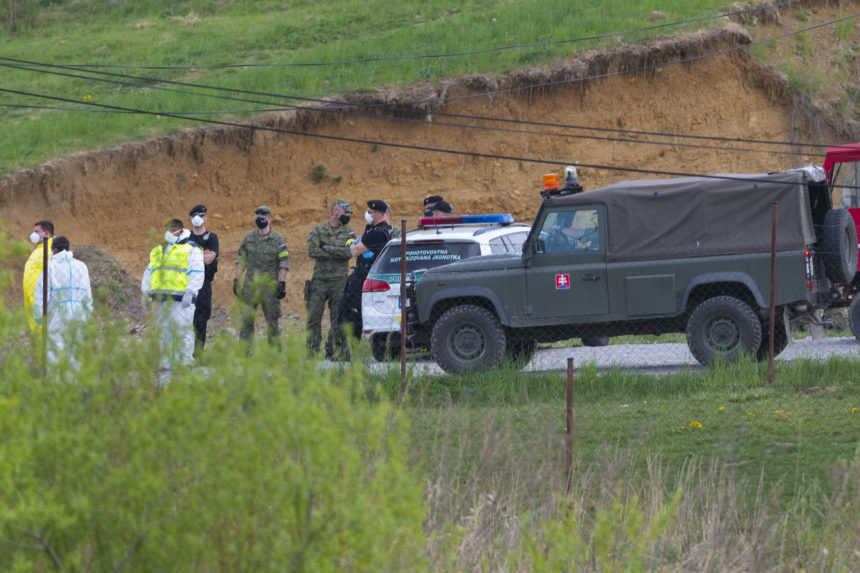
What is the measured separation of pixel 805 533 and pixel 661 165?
77.2ft

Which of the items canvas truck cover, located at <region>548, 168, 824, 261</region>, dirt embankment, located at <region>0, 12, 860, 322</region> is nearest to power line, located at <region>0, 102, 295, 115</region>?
dirt embankment, located at <region>0, 12, 860, 322</region>

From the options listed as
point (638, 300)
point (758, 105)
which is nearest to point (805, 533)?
point (638, 300)

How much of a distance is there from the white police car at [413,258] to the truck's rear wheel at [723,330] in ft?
9.77

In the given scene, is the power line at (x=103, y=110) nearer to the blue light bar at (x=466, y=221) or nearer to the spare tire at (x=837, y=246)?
the blue light bar at (x=466, y=221)

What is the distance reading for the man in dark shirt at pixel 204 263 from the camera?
44.0 feet

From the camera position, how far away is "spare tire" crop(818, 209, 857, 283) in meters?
12.8

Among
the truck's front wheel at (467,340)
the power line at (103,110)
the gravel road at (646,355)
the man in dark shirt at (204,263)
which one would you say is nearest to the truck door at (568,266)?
the truck's front wheel at (467,340)

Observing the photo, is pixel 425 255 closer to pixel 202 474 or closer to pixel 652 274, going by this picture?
pixel 652 274

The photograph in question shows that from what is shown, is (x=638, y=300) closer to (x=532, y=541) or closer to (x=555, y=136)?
(x=532, y=541)

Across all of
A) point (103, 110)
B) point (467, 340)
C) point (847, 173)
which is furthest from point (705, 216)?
point (103, 110)

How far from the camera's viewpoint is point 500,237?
1430cm

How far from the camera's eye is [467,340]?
12.6 meters

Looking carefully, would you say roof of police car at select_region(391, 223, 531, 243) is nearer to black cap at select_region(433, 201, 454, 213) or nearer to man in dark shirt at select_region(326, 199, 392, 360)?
man in dark shirt at select_region(326, 199, 392, 360)

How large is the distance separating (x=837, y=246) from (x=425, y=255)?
15.9ft
